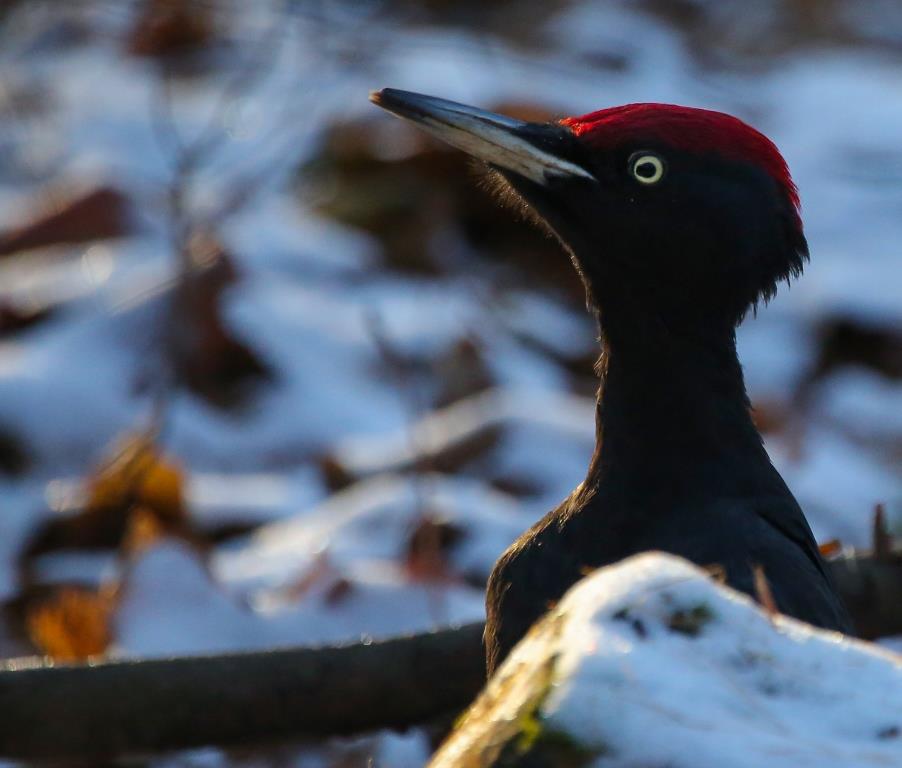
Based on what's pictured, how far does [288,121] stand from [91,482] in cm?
315

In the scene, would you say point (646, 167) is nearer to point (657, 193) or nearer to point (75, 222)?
point (657, 193)

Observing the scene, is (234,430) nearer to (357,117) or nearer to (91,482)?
(91,482)

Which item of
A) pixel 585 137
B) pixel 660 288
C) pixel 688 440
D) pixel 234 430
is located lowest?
pixel 234 430

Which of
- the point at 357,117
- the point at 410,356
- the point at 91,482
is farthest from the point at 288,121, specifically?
the point at 91,482

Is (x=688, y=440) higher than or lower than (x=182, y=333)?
higher

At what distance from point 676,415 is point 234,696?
0.91 m

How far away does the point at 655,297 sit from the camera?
269cm

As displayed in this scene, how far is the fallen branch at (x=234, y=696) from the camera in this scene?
2.82 meters

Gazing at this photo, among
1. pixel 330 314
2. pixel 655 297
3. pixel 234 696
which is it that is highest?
pixel 655 297

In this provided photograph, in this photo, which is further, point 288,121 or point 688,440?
point 288,121

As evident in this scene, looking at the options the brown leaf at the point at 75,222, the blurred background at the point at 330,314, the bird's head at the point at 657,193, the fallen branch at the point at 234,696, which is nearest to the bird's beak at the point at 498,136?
the bird's head at the point at 657,193

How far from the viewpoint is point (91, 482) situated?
405 centimetres

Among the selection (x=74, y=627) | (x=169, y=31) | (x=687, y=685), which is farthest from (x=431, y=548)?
(x=169, y=31)

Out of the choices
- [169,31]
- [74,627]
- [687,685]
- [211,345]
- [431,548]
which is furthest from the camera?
[169,31]
